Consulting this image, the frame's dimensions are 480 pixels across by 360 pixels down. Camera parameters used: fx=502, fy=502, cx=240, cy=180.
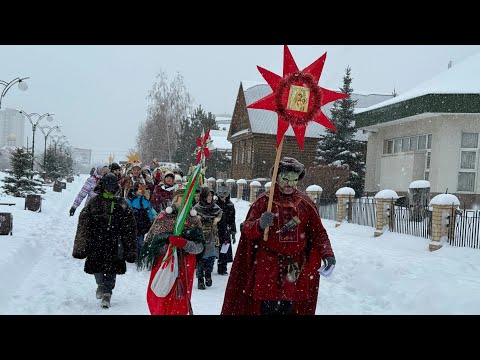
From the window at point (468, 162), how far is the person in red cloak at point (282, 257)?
14752mm

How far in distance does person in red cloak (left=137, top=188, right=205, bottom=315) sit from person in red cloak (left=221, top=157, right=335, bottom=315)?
0.92m

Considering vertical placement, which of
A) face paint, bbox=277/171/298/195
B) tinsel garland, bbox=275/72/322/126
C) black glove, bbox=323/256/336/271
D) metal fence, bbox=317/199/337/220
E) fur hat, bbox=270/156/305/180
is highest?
tinsel garland, bbox=275/72/322/126

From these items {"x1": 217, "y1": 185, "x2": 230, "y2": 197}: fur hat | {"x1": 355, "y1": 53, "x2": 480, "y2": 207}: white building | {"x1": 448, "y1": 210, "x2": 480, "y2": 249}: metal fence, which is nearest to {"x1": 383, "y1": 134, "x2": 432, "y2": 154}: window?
{"x1": 355, "y1": 53, "x2": 480, "y2": 207}: white building

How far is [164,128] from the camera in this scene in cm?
5612

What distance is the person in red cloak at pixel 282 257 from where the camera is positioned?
13.8 feet

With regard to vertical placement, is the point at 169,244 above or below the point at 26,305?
above

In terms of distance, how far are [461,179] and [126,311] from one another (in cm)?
1447

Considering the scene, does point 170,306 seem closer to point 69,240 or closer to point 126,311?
point 126,311

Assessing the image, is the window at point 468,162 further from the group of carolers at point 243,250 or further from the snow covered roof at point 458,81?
the group of carolers at point 243,250

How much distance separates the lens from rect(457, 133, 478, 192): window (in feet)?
56.6

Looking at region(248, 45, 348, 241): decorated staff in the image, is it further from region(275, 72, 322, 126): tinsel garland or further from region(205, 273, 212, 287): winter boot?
region(205, 273, 212, 287): winter boot

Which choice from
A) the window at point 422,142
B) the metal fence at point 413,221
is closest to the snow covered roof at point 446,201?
the metal fence at point 413,221

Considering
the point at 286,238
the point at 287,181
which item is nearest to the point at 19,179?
the point at 287,181

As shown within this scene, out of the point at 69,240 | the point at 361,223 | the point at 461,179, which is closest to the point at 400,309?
the point at 361,223
